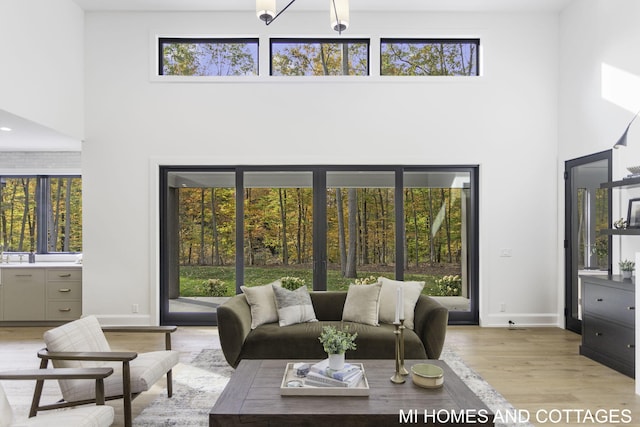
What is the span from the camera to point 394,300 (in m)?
4.27

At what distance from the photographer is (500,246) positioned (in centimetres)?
592

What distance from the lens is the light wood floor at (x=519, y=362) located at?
341 cm

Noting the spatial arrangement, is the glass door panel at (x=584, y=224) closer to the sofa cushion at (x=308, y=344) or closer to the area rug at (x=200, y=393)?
the area rug at (x=200, y=393)

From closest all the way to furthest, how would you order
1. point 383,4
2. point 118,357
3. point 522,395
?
point 118,357 → point 522,395 → point 383,4

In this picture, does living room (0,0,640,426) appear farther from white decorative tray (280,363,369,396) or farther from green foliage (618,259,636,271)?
white decorative tray (280,363,369,396)

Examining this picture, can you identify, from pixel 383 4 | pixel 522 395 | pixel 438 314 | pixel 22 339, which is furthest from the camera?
pixel 383 4

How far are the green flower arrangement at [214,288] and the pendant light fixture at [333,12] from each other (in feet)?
13.5

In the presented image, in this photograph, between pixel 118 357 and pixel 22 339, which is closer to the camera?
pixel 118 357

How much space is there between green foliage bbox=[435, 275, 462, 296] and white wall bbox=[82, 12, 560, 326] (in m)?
0.32

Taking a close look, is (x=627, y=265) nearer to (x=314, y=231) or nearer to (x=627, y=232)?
(x=627, y=232)

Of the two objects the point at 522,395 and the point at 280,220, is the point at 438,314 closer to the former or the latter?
the point at 522,395

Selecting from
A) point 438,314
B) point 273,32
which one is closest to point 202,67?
point 273,32

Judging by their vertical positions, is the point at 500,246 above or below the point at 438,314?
above

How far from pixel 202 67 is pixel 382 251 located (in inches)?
144
